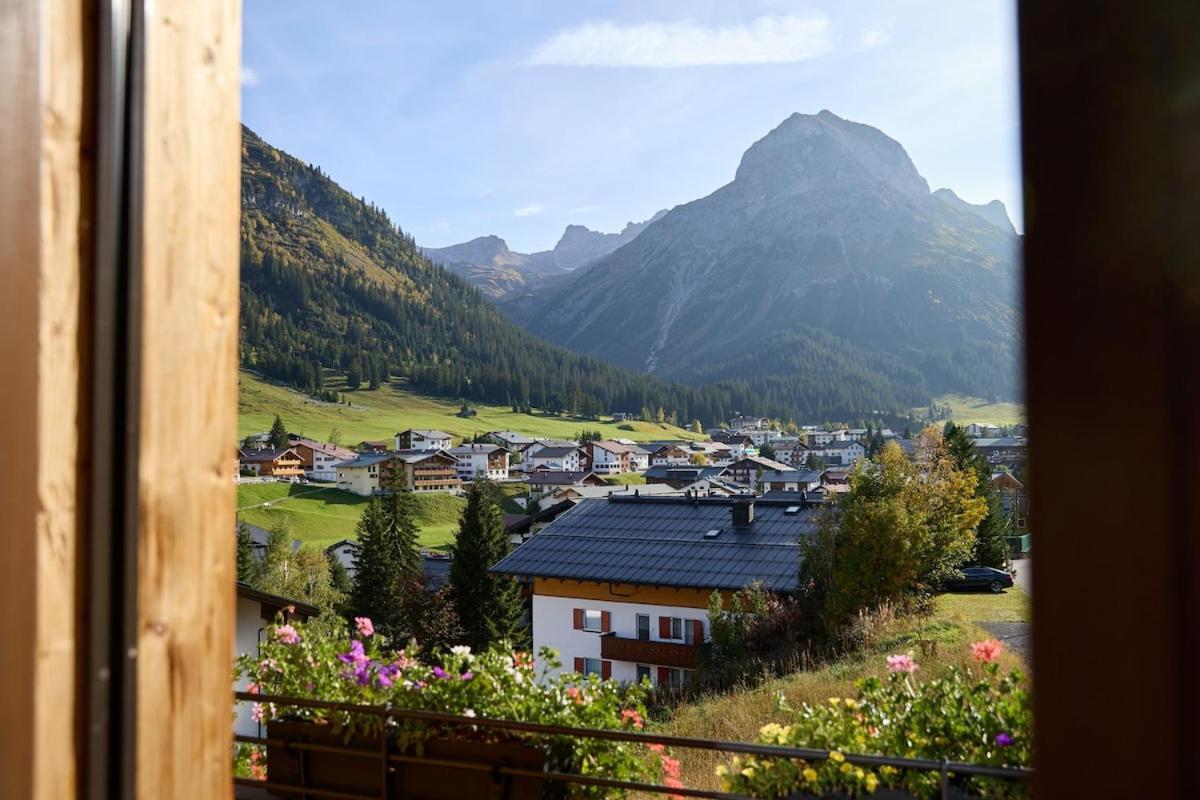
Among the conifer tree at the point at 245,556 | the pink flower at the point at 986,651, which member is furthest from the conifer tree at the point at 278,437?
the pink flower at the point at 986,651

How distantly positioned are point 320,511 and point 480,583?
16301mm

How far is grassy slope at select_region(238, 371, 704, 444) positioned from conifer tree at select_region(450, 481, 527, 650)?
2445 cm

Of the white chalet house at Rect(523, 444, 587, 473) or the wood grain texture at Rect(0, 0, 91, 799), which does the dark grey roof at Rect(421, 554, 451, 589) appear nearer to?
the white chalet house at Rect(523, 444, 587, 473)

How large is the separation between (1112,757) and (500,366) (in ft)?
209

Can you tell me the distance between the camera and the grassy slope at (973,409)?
5172 cm

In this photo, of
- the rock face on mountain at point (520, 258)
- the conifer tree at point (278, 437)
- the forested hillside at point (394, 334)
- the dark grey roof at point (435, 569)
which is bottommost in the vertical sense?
the dark grey roof at point (435, 569)

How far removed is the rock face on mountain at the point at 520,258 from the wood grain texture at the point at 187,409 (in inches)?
4967

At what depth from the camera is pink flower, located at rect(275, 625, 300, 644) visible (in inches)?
92.7

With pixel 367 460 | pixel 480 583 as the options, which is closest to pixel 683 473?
pixel 367 460

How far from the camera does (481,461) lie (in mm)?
44594

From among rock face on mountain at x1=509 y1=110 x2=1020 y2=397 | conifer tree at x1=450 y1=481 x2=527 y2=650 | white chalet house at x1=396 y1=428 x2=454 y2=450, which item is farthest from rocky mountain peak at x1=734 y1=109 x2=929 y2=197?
conifer tree at x1=450 y1=481 x2=527 y2=650

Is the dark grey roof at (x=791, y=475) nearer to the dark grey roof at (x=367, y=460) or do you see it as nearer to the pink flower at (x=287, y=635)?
the dark grey roof at (x=367, y=460)

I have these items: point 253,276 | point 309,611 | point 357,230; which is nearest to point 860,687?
point 309,611

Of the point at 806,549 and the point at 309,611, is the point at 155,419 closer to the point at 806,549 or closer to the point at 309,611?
the point at 309,611
